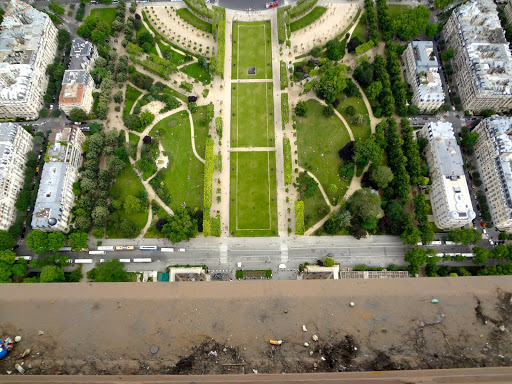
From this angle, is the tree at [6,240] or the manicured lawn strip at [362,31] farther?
the manicured lawn strip at [362,31]

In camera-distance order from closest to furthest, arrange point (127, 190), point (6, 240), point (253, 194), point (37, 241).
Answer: point (37, 241), point (6, 240), point (253, 194), point (127, 190)

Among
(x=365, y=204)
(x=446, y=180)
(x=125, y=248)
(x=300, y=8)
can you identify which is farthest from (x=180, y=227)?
(x=300, y=8)

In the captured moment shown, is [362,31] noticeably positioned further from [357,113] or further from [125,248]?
[125,248]

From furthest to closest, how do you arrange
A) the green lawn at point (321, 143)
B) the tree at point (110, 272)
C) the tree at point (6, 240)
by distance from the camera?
1. the green lawn at point (321, 143)
2. the tree at point (6, 240)
3. the tree at point (110, 272)

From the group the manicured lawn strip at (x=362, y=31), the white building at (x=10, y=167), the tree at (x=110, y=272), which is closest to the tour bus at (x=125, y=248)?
the tree at (x=110, y=272)

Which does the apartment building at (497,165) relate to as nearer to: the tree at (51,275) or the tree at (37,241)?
the tree at (51,275)

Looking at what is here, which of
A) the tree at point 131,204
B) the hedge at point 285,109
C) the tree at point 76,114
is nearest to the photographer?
the tree at point 131,204
